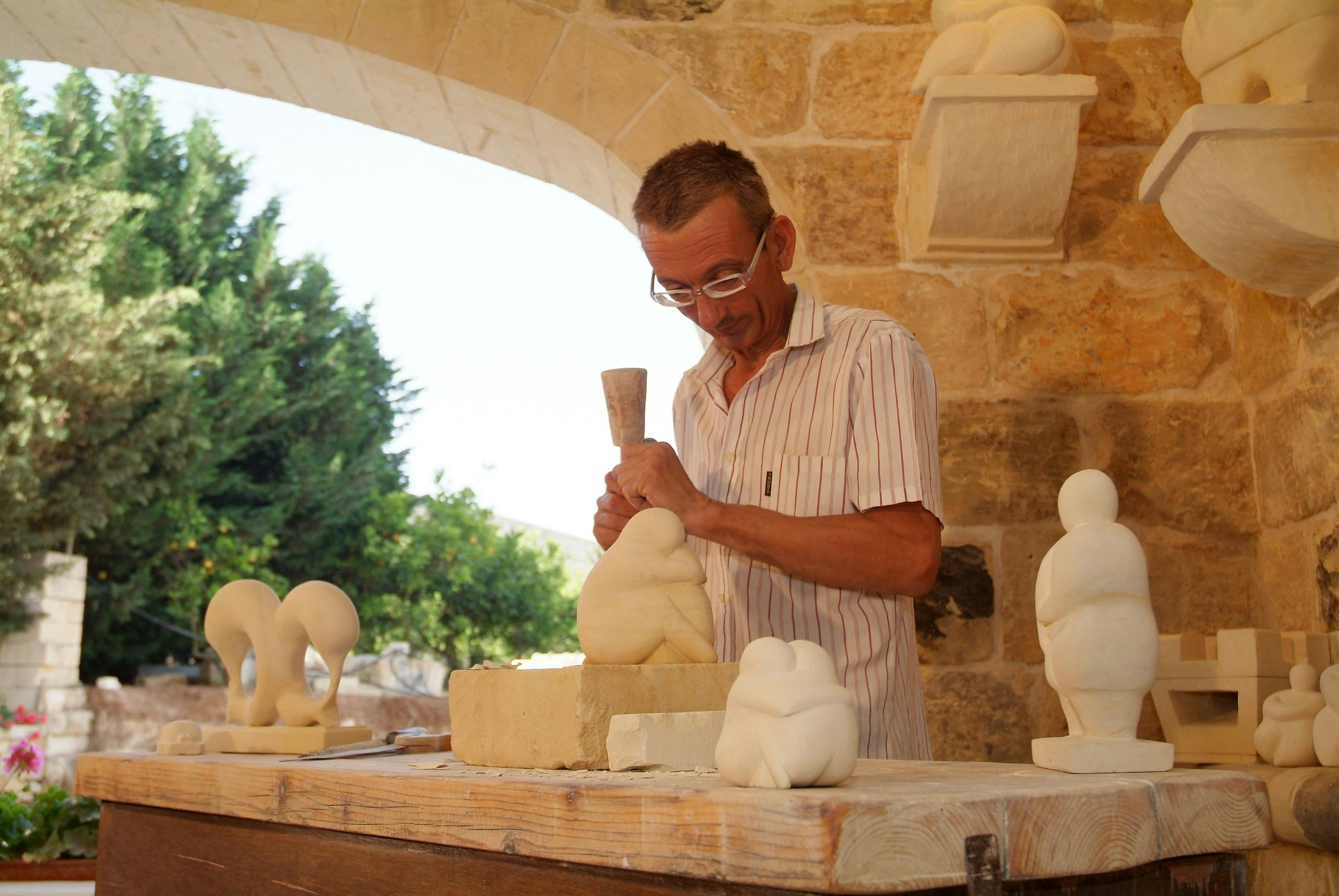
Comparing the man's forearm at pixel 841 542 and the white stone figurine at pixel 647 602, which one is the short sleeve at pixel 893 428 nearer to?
the man's forearm at pixel 841 542

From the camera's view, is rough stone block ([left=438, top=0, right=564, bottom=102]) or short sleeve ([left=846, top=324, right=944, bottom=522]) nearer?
short sleeve ([left=846, top=324, right=944, bottom=522])

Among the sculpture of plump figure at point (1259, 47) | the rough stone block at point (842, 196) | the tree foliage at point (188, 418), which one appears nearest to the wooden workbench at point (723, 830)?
the sculpture of plump figure at point (1259, 47)

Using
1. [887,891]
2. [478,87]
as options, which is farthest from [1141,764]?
[478,87]

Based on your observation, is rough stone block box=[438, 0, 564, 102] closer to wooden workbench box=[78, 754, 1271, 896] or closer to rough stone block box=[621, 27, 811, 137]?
rough stone block box=[621, 27, 811, 137]

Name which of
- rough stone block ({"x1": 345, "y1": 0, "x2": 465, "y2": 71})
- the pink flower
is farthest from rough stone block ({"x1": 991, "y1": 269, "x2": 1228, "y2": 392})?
the pink flower

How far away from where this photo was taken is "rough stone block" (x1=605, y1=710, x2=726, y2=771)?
103 cm

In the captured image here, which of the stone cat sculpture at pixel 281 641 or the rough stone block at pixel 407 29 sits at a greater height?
the rough stone block at pixel 407 29

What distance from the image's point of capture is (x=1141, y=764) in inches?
38.7

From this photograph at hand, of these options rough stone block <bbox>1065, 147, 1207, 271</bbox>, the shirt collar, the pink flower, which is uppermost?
rough stone block <bbox>1065, 147, 1207, 271</bbox>

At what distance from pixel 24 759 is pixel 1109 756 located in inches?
162

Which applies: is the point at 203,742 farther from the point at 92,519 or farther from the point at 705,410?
the point at 92,519

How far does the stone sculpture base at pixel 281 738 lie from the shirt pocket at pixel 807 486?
715 mm

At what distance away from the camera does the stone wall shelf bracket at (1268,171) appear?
71.6 inches

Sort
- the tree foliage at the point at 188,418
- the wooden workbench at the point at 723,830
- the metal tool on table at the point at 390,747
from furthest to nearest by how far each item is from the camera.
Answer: the tree foliage at the point at 188,418 < the metal tool on table at the point at 390,747 < the wooden workbench at the point at 723,830
